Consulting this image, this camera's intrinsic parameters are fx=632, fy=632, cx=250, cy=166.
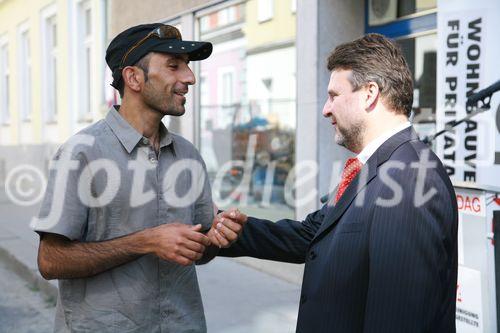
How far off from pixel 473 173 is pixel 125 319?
3.15 meters

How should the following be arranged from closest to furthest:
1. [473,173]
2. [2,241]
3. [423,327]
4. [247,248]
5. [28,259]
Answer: [423,327]
[247,248]
[473,173]
[28,259]
[2,241]

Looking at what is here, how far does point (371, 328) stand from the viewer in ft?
5.81

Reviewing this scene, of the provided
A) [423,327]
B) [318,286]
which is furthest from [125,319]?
[423,327]

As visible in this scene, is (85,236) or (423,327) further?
(85,236)

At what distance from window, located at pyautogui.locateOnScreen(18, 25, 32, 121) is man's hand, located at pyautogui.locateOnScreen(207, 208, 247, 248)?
17357 mm

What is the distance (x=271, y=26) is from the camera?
23.9 ft

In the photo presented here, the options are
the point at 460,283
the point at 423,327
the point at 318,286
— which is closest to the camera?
the point at 423,327

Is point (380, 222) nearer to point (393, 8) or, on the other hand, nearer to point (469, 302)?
point (469, 302)

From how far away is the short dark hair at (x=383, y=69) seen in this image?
2016 mm

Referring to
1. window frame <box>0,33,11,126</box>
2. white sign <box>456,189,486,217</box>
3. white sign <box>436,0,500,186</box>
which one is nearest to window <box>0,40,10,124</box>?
window frame <box>0,33,11,126</box>

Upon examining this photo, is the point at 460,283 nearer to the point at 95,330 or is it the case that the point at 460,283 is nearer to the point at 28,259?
the point at 95,330

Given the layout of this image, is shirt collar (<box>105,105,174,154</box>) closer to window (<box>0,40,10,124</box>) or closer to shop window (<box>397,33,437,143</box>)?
shop window (<box>397,33,437,143</box>)

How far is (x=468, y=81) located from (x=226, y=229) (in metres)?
2.95

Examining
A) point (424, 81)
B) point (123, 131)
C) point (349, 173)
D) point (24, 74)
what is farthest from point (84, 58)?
point (349, 173)
